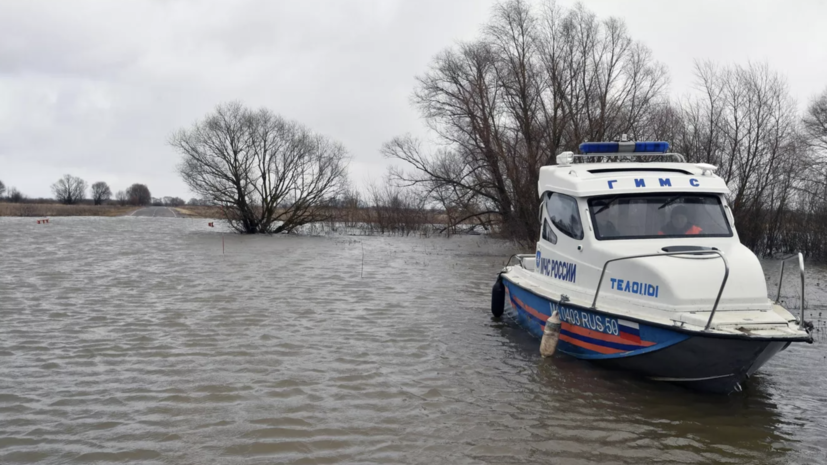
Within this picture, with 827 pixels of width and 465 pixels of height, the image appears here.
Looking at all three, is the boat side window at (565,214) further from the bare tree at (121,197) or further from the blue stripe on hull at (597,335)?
the bare tree at (121,197)

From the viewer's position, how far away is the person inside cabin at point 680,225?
8461 mm

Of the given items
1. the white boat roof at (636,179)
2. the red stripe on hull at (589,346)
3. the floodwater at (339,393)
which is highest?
the white boat roof at (636,179)

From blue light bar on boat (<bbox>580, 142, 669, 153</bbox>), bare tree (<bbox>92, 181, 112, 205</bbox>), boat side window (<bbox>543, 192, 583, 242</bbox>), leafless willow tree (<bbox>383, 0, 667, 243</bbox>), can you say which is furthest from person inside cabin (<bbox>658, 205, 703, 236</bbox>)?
bare tree (<bbox>92, 181, 112, 205</bbox>)

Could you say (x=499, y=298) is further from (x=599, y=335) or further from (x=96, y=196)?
(x=96, y=196)

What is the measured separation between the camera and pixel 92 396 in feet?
23.7

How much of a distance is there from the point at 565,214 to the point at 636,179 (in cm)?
112

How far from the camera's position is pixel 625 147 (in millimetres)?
10500

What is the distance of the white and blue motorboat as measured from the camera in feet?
22.7

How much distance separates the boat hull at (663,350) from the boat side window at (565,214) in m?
1.03

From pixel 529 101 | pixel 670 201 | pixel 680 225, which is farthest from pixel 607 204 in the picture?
pixel 529 101

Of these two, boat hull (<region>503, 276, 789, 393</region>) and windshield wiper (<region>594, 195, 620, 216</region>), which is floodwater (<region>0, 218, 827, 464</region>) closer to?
boat hull (<region>503, 276, 789, 393</region>)

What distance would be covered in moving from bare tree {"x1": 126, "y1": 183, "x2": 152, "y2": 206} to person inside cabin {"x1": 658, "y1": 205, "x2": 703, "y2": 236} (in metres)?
166

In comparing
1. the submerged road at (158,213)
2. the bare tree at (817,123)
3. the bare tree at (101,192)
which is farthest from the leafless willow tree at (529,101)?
the bare tree at (101,192)

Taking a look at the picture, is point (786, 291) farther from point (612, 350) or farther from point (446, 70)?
point (446, 70)
